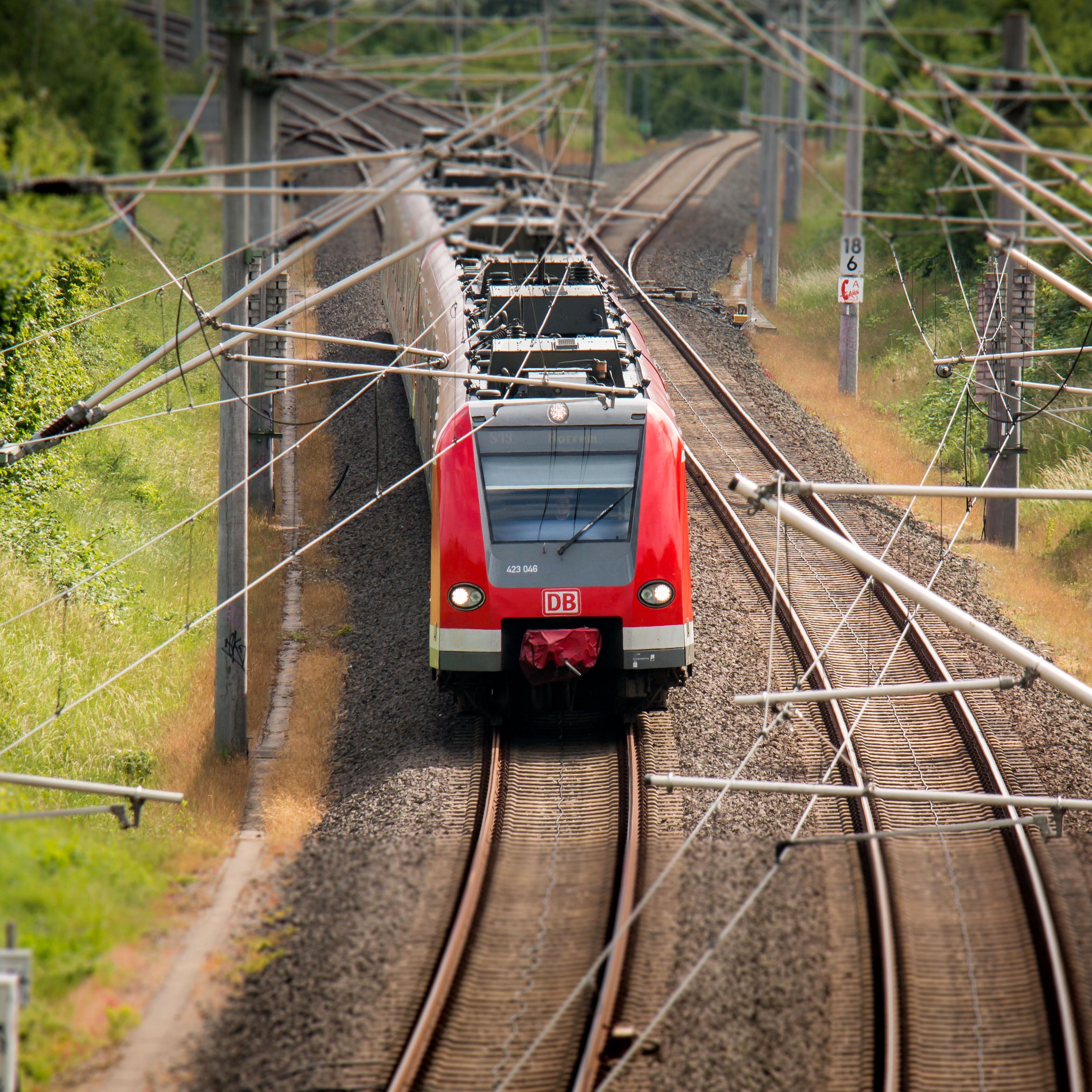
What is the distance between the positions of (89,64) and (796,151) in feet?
81.0

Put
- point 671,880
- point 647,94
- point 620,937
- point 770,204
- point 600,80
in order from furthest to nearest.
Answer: point 647,94 → point 770,204 → point 600,80 → point 671,880 → point 620,937

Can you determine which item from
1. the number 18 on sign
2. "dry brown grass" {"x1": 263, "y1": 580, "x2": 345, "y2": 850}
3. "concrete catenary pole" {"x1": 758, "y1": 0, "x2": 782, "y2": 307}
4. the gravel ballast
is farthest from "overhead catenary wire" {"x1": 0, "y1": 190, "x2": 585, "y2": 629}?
"concrete catenary pole" {"x1": 758, "y1": 0, "x2": 782, "y2": 307}

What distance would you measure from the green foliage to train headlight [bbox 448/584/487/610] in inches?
232

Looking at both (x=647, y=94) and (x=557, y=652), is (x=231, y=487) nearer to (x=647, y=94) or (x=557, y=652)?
(x=557, y=652)

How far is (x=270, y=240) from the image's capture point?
13.1 m

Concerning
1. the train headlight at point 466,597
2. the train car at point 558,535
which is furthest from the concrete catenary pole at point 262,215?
the train headlight at point 466,597

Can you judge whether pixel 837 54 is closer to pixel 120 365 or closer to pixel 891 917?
pixel 120 365

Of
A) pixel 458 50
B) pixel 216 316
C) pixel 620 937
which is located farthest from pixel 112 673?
pixel 458 50

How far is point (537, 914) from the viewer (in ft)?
34.6

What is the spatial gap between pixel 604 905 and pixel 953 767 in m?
4.48

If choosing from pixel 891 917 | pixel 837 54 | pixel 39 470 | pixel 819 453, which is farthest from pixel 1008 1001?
pixel 837 54

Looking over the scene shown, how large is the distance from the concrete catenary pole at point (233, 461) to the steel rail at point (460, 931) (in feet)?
9.49

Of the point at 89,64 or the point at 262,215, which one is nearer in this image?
the point at 262,215

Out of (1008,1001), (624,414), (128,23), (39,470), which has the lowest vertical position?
(1008,1001)
